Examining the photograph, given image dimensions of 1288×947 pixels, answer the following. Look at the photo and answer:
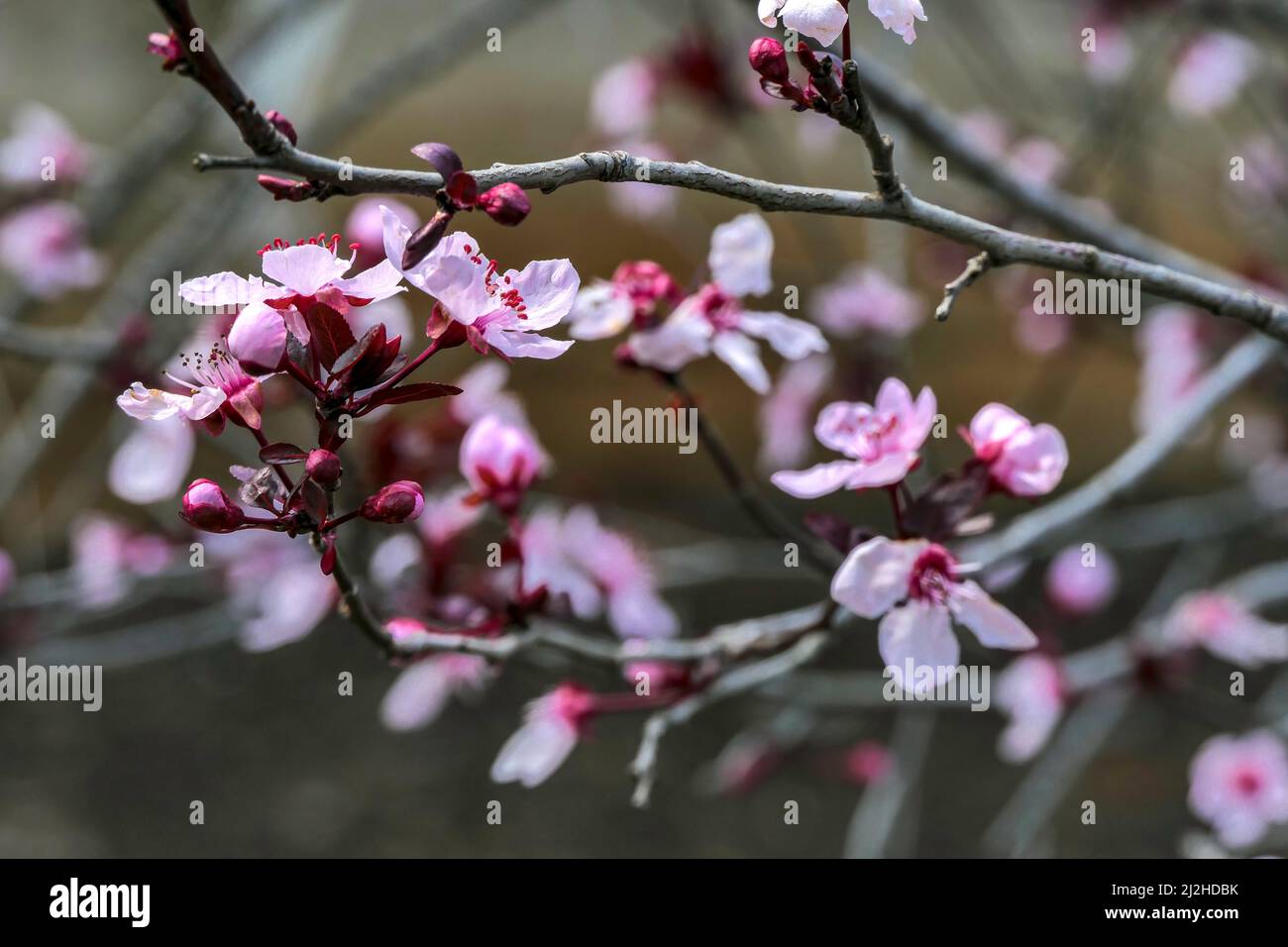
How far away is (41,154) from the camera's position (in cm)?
152

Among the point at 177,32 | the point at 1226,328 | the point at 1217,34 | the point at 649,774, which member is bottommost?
the point at 649,774

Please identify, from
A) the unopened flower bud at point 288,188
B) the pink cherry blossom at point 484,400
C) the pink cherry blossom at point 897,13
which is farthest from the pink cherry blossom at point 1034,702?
the unopened flower bud at point 288,188

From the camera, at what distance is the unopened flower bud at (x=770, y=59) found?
0.53 m

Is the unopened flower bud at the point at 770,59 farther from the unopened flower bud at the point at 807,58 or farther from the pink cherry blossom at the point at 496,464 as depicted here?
the pink cherry blossom at the point at 496,464

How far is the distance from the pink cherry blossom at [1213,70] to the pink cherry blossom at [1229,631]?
0.90 m

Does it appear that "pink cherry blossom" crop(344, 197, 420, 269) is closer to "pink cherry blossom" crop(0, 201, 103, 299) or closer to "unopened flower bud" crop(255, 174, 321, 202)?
"unopened flower bud" crop(255, 174, 321, 202)

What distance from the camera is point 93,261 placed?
60.2 inches

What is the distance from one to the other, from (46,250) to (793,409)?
3.36ft

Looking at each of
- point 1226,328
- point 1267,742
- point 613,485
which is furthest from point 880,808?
point 613,485

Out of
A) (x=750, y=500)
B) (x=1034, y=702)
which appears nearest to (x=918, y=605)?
(x=750, y=500)

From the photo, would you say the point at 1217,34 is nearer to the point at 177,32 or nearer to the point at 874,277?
the point at 874,277

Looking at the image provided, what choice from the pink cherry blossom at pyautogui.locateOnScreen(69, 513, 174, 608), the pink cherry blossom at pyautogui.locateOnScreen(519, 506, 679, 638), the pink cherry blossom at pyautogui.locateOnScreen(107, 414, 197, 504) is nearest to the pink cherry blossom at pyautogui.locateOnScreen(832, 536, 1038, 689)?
the pink cherry blossom at pyautogui.locateOnScreen(519, 506, 679, 638)
